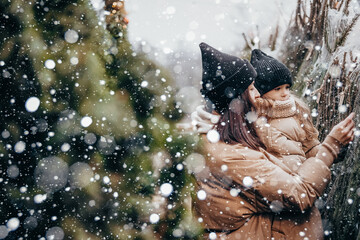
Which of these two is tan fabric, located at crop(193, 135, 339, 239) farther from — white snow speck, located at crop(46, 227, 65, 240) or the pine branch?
white snow speck, located at crop(46, 227, 65, 240)

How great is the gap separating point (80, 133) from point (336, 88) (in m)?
1.74

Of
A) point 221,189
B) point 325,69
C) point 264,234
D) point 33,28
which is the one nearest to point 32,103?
point 33,28

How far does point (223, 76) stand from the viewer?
1.46 metres

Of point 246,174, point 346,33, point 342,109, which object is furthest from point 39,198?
point 346,33

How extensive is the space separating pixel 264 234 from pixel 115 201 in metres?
0.96

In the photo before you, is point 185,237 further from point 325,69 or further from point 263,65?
point 325,69

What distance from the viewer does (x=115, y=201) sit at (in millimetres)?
1762

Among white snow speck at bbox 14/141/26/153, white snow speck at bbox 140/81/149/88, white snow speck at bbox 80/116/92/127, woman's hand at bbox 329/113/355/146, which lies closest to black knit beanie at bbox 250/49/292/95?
woman's hand at bbox 329/113/355/146

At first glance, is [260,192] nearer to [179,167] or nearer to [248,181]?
[248,181]

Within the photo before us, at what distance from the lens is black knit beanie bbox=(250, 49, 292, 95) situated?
61.6 inches

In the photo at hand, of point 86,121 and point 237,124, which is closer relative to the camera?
point 237,124

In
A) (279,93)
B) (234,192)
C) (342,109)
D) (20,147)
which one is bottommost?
(234,192)

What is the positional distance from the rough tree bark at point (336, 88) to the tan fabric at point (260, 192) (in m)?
0.25

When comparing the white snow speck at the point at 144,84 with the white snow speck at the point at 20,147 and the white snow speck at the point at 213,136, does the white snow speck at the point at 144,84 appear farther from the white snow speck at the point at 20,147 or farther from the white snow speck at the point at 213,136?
the white snow speck at the point at 20,147
